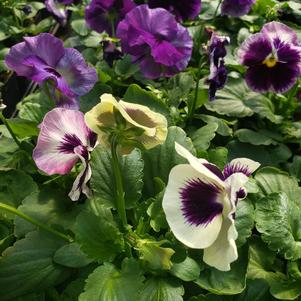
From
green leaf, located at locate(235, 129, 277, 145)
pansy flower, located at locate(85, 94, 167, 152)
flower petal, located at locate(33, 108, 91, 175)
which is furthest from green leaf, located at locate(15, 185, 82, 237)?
green leaf, located at locate(235, 129, 277, 145)

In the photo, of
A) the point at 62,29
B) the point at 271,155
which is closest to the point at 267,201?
the point at 271,155

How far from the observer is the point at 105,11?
1417 mm

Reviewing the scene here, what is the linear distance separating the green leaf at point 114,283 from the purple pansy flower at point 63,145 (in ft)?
0.44

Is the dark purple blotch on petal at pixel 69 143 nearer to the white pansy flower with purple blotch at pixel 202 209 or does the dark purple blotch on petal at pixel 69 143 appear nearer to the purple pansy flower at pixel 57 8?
the white pansy flower with purple blotch at pixel 202 209

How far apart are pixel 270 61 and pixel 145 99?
382 millimetres

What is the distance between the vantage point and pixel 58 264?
2.79 feet

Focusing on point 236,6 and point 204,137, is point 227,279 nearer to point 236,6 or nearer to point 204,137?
point 204,137

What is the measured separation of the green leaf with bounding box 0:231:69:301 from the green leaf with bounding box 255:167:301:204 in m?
0.41

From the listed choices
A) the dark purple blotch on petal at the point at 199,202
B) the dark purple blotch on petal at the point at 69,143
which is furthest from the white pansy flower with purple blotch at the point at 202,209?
the dark purple blotch on petal at the point at 69,143

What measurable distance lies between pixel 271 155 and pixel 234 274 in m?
0.47

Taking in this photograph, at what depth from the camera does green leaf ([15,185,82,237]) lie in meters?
0.91

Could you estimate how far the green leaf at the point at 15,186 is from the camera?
101 centimetres

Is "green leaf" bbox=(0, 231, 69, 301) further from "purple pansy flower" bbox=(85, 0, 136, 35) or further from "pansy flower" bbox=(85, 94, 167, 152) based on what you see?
"purple pansy flower" bbox=(85, 0, 136, 35)

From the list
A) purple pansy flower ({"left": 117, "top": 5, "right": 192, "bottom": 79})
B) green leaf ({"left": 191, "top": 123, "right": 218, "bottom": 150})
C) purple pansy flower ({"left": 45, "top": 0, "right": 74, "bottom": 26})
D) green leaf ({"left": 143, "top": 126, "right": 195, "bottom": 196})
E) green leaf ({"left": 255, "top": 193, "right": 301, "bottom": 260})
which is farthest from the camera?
purple pansy flower ({"left": 45, "top": 0, "right": 74, "bottom": 26})
